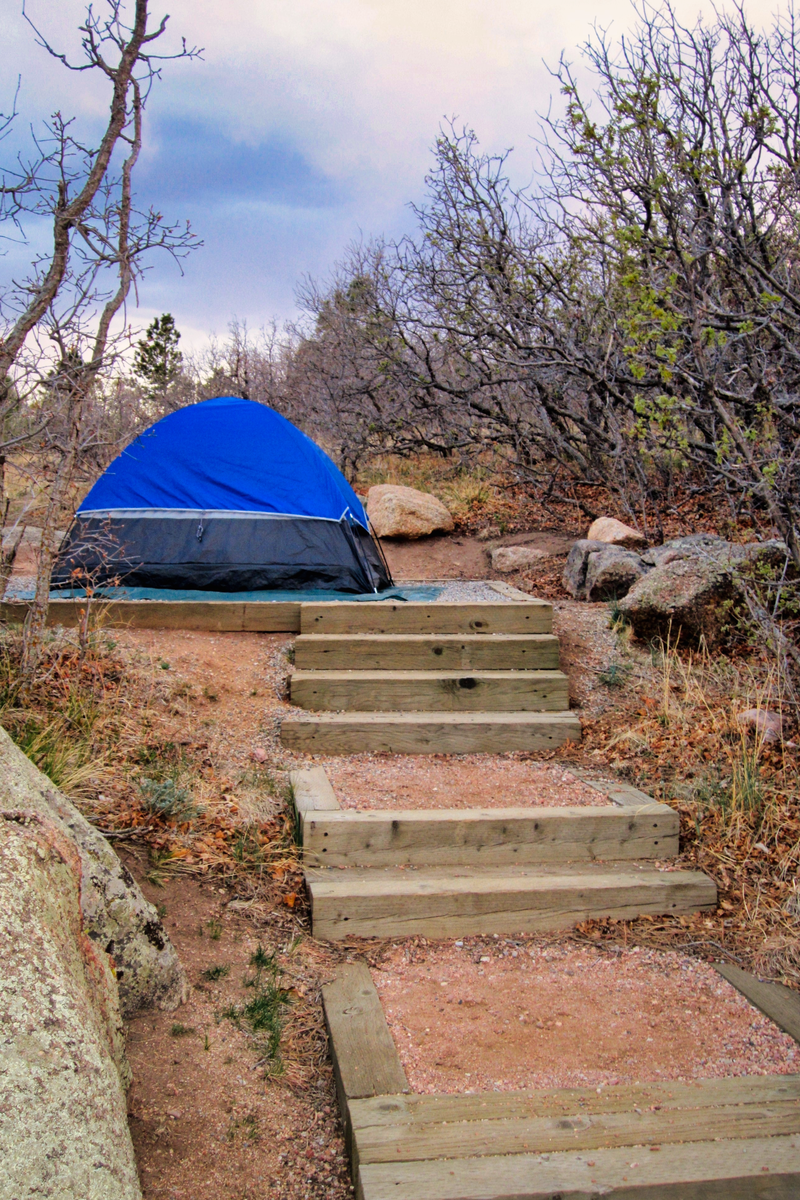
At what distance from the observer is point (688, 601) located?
19.1 feet

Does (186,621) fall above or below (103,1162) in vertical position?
above

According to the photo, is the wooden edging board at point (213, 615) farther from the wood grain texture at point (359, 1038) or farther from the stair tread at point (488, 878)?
the wood grain texture at point (359, 1038)

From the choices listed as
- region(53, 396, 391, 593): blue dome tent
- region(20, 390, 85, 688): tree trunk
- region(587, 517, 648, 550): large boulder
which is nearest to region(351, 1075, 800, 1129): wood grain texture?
region(20, 390, 85, 688): tree trunk

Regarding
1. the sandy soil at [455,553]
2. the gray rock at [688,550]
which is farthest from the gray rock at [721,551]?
the sandy soil at [455,553]

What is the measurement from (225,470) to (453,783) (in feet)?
12.5

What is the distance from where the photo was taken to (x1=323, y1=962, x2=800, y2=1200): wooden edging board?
225cm

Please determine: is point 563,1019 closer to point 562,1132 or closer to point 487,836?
point 562,1132

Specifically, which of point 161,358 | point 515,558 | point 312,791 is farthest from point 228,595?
point 161,358

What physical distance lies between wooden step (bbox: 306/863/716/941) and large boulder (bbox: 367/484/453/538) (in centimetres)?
682

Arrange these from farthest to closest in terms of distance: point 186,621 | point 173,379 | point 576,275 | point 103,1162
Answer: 1. point 173,379
2. point 576,275
3. point 186,621
4. point 103,1162

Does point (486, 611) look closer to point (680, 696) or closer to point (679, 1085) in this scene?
point (680, 696)

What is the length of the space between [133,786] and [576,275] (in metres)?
7.91

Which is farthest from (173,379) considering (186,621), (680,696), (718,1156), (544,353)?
(718,1156)

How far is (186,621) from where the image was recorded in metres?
5.88
